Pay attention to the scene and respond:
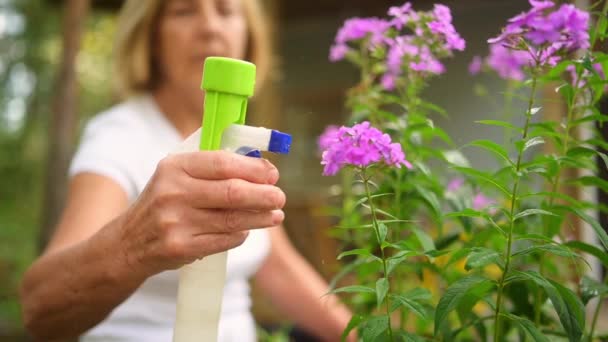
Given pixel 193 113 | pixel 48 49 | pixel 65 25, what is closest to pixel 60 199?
pixel 65 25

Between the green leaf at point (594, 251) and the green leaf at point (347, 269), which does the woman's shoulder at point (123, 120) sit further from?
the green leaf at point (594, 251)

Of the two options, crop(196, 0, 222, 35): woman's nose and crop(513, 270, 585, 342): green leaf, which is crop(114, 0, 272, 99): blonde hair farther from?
crop(513, 270, 585, 342): green leaf

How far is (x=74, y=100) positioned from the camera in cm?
386

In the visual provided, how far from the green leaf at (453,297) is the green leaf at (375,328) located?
0.05 m

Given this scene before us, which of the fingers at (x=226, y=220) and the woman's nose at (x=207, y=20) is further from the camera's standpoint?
the woman's nose at (x=207, y=20)

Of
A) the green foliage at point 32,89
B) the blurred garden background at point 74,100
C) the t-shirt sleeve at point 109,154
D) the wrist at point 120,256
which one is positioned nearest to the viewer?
the wrist at point 120,256

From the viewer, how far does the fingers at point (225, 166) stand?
480 millimetres

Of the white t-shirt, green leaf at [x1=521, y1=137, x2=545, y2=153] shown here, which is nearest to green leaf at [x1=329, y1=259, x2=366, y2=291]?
green leaf at [x1=521, y1=137, x2=545, y2=153]

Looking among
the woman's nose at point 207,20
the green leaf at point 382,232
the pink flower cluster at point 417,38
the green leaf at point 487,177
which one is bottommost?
the green leaf at point 382,232

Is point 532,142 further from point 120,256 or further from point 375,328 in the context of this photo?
point 120,256

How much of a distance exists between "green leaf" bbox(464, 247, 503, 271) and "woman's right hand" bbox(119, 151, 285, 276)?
0.17m

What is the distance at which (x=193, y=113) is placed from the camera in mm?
1328

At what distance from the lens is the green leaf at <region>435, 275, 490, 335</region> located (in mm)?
537

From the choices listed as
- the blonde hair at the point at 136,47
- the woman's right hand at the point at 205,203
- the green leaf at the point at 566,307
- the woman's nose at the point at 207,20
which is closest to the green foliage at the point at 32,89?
the blonde hair at the point at 136,47
